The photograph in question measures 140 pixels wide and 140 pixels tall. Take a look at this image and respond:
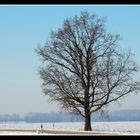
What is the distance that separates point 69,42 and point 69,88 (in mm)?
4456

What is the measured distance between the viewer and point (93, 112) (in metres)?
37.8

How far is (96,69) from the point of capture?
122 ft

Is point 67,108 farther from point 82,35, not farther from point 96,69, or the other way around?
point 82,35
